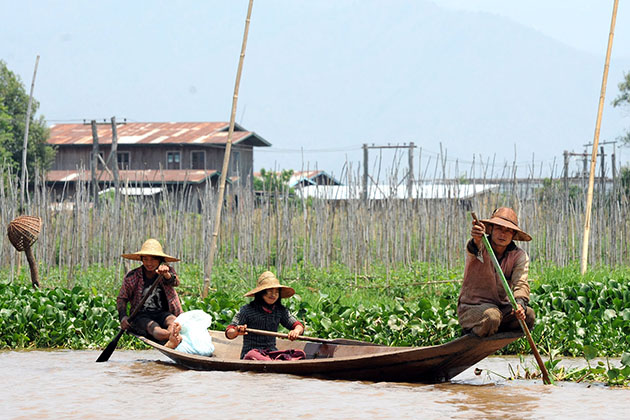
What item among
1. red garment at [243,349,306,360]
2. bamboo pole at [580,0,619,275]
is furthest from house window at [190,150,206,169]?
red garment at [243,349,306,360]

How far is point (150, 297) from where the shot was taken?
6.88 m

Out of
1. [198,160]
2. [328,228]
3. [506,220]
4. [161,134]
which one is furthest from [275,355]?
[161,134]

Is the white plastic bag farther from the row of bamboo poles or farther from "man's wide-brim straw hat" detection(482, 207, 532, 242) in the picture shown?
the row of bamboo poles

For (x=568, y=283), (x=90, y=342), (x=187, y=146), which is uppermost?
(x=187, y=146)

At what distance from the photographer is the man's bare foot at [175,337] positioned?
6648 millimetres

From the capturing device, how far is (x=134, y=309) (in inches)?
267

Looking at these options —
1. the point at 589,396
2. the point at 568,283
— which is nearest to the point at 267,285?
the point at 589,396

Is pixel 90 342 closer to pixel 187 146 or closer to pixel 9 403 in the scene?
pixel 9 403

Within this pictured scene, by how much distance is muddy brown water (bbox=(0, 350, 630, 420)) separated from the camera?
16.0 ft

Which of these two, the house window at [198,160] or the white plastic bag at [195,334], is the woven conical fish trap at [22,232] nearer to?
the white plastic bag at [195,334]

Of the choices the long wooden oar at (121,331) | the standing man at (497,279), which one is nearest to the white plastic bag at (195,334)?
the long wooden oar at (121,331)

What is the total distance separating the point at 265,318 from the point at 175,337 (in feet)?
2.74

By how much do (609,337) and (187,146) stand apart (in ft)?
68.6

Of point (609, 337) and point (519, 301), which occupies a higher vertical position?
point (519, 301)
